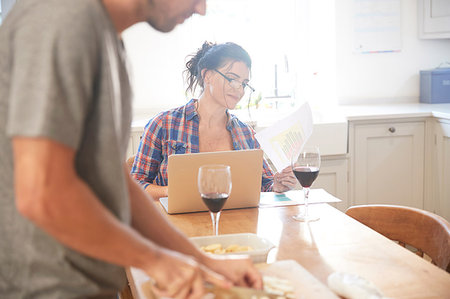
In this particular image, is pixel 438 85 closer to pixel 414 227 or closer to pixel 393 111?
pixel 393 111

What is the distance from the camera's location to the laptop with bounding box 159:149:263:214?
1.52 m

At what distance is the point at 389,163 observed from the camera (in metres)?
3.33

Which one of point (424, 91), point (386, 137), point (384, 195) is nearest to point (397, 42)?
point (424, 91)

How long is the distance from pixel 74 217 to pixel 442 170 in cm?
300

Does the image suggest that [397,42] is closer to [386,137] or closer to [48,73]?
[386,137]

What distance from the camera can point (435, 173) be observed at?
3305 millimetres

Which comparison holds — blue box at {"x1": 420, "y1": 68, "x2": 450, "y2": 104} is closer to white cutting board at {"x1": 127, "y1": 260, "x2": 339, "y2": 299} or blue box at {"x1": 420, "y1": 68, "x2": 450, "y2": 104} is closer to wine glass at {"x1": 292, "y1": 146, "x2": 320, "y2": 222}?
wine glass at {"x1": 292, "y1": 146, "x2": 320, "y2": 222}

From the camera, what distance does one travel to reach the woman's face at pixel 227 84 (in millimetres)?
2229

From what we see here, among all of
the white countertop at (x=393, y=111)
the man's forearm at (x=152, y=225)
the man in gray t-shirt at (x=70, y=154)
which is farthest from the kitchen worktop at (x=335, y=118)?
the man in gray t-shirt at (x=70, y=154)

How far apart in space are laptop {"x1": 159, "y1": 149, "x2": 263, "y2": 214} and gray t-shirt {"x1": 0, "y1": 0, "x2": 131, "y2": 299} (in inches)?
28.3

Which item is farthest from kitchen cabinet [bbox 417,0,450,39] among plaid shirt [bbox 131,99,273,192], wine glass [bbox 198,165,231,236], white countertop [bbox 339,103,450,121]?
wine glass [bbox 198,165,231,236]

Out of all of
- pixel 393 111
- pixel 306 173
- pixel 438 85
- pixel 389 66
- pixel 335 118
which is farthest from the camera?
pixel 389 66

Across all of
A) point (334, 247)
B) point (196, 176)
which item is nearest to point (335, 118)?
point (196, 176)

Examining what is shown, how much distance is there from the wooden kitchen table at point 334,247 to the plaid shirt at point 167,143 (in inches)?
21.3
